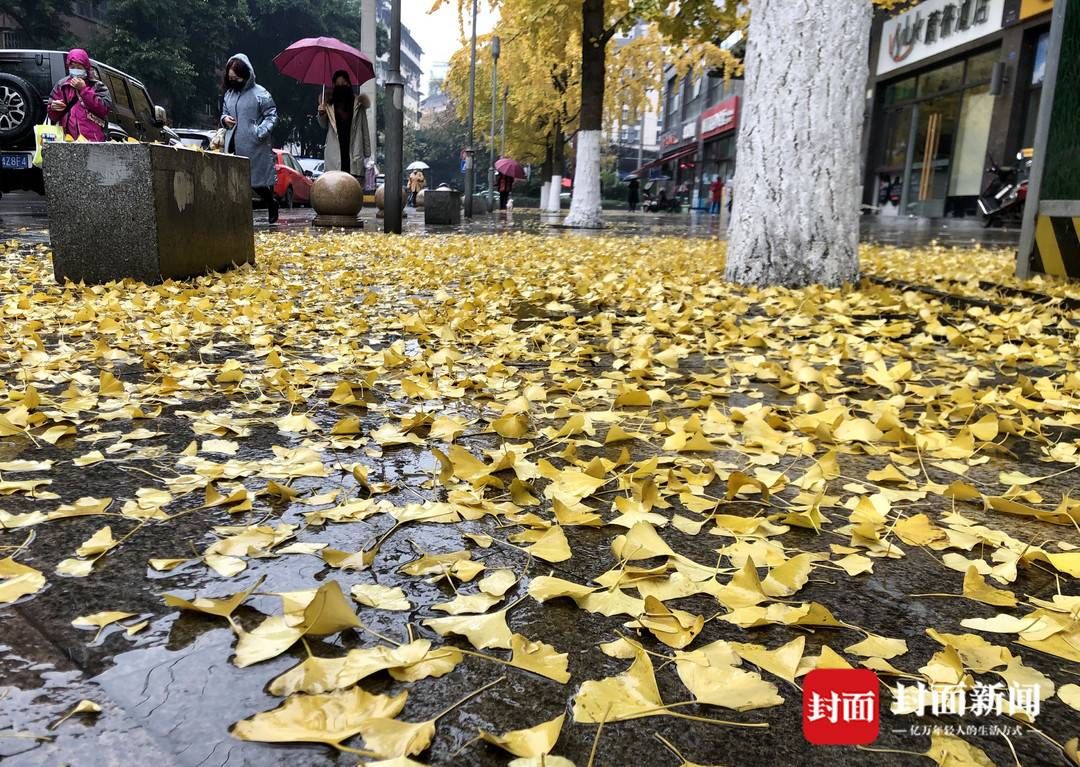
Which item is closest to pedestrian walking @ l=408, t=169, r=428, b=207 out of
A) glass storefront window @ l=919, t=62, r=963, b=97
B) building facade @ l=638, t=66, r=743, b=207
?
building facade @ l=638, t=66, r=743, b=207

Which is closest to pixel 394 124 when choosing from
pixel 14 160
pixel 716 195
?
pixel 14 160

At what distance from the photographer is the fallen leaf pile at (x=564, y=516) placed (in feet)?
3.84

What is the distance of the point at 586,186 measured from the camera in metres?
14.6

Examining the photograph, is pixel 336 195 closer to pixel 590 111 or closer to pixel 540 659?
pixel 590 111

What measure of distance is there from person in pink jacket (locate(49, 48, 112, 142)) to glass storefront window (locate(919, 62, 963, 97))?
2129cm

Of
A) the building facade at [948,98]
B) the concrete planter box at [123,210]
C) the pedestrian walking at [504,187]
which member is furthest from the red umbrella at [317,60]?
the pedestrian walking at [504,187]

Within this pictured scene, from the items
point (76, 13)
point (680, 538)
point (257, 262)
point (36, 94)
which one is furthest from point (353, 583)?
point (76, 13)

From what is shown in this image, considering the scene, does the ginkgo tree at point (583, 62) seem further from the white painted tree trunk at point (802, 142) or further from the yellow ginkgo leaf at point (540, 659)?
the yellow ginkgo leaf at point (540, 659)

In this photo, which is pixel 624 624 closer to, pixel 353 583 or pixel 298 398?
pixel 353 583

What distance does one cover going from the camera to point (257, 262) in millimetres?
6930

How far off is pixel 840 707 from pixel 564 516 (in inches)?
28.0

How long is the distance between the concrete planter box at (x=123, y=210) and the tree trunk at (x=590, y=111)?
31.5 ft

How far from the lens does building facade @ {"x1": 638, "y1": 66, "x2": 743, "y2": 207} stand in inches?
1570

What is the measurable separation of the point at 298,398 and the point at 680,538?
1.45m
